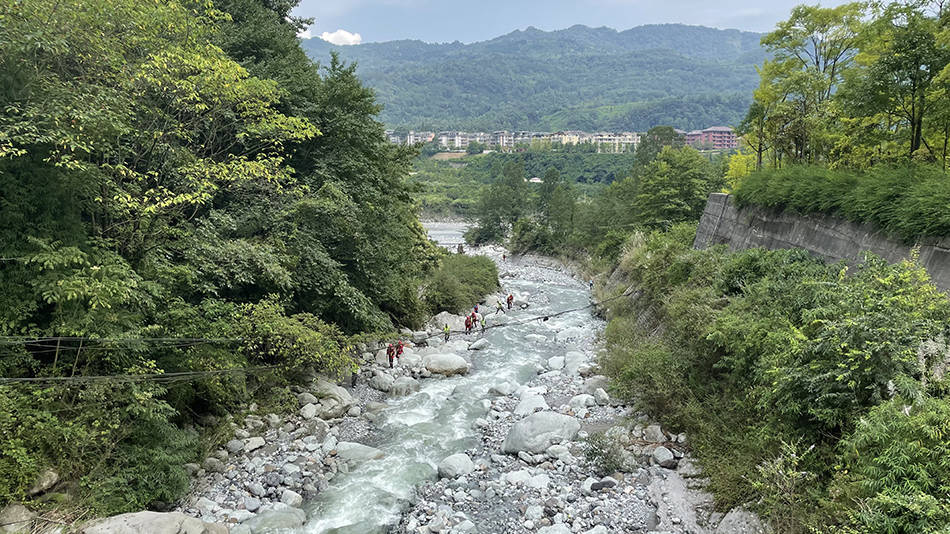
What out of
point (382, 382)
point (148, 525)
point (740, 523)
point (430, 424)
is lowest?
point (430, 424)

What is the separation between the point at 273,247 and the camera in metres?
11.9

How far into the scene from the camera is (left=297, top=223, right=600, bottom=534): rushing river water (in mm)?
8117

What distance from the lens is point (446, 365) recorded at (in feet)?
49.5

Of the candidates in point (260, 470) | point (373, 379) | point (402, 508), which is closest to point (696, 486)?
point (402, 508)

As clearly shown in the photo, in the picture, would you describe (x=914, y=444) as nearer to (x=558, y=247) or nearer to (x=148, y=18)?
(x=148, y=18)

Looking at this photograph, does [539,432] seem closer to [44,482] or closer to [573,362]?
[573,362]

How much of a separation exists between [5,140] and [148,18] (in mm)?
3755

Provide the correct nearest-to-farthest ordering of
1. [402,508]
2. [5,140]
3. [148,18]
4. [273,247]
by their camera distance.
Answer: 1. [5,140]
2. [402,508]
3. [148,18]
4. [273,247]

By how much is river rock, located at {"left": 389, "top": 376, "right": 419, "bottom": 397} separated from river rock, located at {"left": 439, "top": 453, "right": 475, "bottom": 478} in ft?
13.7

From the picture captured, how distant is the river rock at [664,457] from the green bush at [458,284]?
1324 centimetres

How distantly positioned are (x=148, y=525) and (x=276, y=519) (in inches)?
74.0

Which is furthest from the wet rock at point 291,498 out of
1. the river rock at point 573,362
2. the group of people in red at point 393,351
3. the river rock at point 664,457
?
the river rock at point 573,362

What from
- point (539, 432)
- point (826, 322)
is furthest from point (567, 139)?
point (826, 322)

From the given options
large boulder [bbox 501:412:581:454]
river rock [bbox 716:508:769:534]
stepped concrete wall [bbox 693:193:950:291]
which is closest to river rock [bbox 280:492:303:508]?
large boulder [bbox 501:412:581:454]
